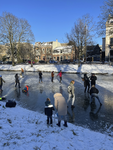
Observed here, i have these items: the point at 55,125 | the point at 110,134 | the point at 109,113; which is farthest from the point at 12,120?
the point at 109,113

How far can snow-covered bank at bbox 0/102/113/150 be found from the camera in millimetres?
3888

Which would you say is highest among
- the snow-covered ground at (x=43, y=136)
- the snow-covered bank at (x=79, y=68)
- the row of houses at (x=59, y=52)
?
the row of houses at (x=59, y=52)

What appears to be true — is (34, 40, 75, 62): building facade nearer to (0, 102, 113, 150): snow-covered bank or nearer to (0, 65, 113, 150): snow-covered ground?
(0, 65, 113, 150): snow-covered ground

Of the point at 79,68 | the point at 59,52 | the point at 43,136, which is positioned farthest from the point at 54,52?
the point at 43,136

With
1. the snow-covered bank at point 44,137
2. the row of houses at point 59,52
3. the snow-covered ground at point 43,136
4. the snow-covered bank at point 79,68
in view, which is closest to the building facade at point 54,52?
the row of houses at point 59,52

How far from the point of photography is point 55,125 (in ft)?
17.7

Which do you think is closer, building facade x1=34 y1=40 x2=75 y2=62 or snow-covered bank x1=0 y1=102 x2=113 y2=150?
snow-covered bank x1=0 y1=102 x2=113 y2=150

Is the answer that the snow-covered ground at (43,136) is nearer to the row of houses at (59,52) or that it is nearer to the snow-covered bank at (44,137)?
the snow-covered bank at (44,137)

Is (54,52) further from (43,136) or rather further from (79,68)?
(43,136)

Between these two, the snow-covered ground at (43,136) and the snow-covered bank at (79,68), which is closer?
the snow-covered ground at (43,136)

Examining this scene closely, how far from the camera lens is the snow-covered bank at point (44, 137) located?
389 cm

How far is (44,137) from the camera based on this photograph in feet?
14.4

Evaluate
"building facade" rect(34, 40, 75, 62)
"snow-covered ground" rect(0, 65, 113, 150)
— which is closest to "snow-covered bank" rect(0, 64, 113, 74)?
"building facade" rect(34, 40, 75, 62)

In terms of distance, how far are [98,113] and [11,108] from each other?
497 centimetres
